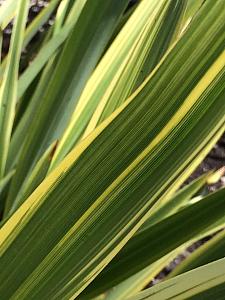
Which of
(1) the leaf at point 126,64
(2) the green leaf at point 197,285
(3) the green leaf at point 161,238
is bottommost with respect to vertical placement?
(2) the green leaf at point 197,285

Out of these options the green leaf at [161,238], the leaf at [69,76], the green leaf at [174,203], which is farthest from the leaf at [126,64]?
the green leaf at [174,203]

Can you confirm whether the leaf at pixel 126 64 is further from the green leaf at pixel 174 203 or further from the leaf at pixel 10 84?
the green leaf at pixel 174 203

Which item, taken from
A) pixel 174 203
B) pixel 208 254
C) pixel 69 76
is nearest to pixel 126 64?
pixel 69 76

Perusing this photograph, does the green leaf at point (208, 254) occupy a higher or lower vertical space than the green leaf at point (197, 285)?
higher

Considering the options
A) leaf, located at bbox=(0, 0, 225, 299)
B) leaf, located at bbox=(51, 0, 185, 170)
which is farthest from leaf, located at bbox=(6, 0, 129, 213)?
leaf, located at bbox=(0, 0, 225, 299)

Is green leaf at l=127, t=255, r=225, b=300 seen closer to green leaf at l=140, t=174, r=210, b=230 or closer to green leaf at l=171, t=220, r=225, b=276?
green leaf at l=171, t=220, r=225, b=276

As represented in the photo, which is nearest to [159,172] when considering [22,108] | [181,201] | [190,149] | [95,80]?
[190,149]

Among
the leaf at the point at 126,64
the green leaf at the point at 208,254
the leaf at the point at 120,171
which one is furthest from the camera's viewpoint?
the green leaf at the point at 208,254

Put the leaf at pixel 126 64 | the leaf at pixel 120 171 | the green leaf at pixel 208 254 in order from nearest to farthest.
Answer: the leaf at pixel 120 171, the leaf at pixel 126 64, the green leaf at pixel 208 254

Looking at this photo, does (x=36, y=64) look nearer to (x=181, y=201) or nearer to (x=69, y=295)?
(x=181, y=201)
